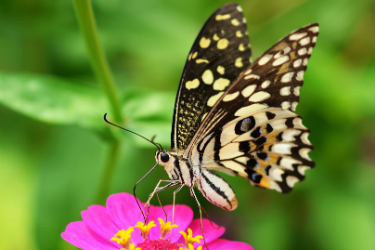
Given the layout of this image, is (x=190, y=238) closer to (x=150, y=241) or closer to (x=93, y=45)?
(x=150, y=241)

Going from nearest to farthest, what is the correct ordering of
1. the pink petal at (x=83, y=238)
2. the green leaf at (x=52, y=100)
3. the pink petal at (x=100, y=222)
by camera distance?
the pink petal at (x=83, y=238), the pink petal at (x=100, y=222), the green leaf at (x=52, y=100)

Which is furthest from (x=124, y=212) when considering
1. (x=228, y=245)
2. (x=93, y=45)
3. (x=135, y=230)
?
(x=93, y=45)

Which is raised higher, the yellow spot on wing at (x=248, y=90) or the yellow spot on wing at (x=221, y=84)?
the yellow spot on wing at (x=221, y=84)

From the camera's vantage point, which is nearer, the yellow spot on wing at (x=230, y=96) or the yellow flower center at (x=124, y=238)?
the yellow flower center at (x=124, y=238)

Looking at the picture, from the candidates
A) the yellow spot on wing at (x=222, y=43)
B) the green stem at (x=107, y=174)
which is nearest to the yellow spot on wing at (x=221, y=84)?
the yellow spot on wing at (x=222, y=43)

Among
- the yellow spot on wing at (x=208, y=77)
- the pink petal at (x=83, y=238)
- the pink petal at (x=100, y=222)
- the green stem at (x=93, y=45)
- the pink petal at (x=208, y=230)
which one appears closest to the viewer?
the pink petal at (x=83, y=238)

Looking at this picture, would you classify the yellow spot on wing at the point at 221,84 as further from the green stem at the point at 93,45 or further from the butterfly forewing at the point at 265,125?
the green stem at the point at 93,45

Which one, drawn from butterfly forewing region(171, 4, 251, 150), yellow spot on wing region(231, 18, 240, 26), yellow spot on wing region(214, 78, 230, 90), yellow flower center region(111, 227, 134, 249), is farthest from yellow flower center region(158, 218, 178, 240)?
yellow spot on wing region(231, 18, 240, 26)
